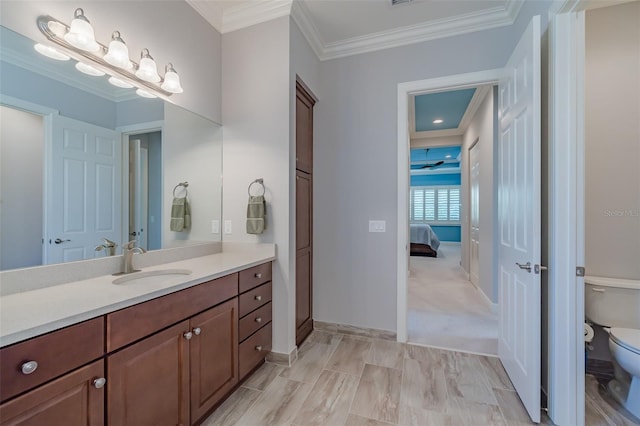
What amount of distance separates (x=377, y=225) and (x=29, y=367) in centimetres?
229

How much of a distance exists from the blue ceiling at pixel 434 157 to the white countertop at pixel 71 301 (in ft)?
23.2

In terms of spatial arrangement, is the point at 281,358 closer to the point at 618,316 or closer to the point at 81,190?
the point at 81,190

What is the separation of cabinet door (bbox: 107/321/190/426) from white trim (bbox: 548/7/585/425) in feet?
6.65

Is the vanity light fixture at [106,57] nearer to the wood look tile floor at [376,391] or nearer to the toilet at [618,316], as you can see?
the wood look tile floor at [376,391]

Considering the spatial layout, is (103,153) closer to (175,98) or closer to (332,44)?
(175,98)

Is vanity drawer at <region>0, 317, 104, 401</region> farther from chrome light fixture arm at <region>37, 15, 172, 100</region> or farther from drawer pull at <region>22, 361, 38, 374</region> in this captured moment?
chrome light fixture arm at <region>37, 15, 172, 100</region>

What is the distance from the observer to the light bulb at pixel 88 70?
1.40 meters

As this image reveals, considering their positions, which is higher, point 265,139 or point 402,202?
point 265,139

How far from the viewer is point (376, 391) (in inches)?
70.6

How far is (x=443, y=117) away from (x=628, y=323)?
3683mm

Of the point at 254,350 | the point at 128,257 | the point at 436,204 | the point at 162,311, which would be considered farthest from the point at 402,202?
the point at 436,204

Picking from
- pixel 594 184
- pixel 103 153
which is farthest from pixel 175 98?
pixel 594 184

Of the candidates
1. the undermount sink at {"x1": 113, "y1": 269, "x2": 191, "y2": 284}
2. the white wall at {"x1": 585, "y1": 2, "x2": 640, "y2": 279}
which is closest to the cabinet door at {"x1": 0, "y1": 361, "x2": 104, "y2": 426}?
the undermount sink at {"x1": 113, "y1": 269, "x2": 191, "y2": 284}

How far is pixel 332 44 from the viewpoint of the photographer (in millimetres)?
2617
